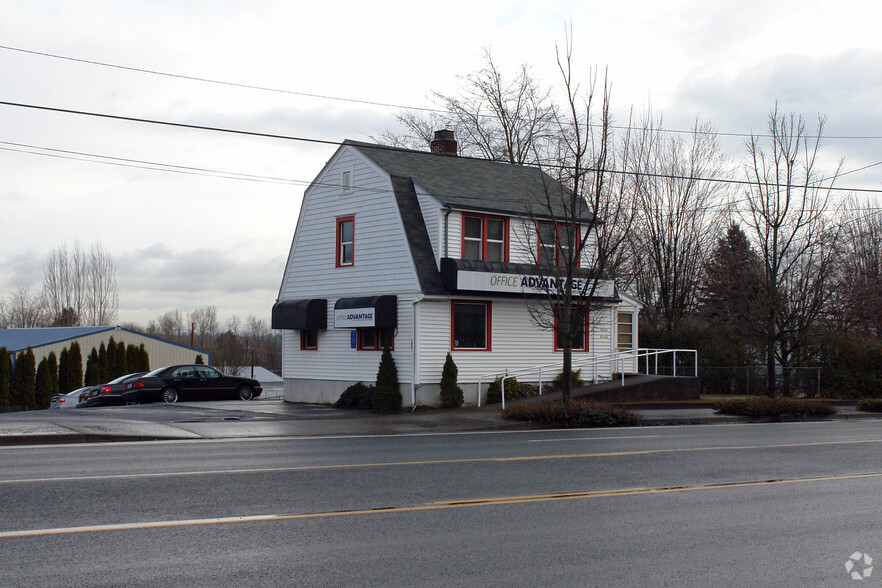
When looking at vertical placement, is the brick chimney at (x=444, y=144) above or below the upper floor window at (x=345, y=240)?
above

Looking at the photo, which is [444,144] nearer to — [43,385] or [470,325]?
[470,325]

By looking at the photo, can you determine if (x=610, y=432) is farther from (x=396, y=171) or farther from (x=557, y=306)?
(x=396, y=171)

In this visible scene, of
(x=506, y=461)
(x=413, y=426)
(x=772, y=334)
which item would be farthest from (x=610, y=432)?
(x=772, y=334)

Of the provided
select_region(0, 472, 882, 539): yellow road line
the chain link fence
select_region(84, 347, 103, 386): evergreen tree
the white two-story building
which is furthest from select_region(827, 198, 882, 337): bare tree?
select_region(84, 347, 103, 386): evergreen tree

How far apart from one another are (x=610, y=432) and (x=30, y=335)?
5262 cm

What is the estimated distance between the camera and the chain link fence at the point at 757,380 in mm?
33406

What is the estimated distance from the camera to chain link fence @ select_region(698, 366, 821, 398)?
110 ft

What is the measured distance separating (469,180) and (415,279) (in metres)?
5.08

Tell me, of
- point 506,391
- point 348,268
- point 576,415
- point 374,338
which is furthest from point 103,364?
point 576,415

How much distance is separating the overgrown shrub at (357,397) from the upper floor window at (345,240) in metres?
4.30

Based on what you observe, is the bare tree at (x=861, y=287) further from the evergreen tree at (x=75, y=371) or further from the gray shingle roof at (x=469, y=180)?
the evergreen tree at (x=75, y=371)

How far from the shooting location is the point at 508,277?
2723 centimetres

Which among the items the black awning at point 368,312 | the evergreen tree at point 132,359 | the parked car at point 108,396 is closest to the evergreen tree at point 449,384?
the black awning at point 368,312

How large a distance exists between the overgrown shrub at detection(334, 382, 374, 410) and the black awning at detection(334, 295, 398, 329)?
6.23ft
